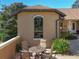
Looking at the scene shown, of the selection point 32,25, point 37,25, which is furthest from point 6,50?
point 37,25

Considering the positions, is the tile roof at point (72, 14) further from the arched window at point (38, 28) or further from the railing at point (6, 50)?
the railing at point (6, 50)

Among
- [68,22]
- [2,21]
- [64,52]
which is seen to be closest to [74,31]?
[68,22]

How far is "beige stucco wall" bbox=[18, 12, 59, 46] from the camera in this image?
71.3 ft

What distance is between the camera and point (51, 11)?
70.6 feet

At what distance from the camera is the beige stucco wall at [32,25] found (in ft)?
71.3

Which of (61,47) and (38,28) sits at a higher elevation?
(38,28)

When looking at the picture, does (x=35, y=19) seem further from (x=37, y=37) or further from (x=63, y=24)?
(x=63, y=24)

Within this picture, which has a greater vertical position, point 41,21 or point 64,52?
point 41,21

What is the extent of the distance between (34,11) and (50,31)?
110 inches

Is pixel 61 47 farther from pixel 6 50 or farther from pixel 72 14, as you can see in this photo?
pixel 72 14

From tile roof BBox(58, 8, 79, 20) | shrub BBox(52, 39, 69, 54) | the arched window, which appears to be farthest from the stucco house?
tile roof BBox(58, 8, 79, 20)

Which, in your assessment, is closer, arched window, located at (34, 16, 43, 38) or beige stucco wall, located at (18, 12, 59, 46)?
Result: beige stucco wall, located at (18, 12, 59, 46)

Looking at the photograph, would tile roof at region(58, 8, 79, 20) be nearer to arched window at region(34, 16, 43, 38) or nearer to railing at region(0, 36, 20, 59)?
arched window at region(34, 16, 43, 38)

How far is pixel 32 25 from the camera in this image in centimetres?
2181
